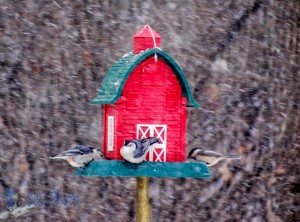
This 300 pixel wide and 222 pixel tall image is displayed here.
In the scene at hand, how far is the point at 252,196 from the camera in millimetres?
4297

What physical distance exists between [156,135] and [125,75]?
0.81ft

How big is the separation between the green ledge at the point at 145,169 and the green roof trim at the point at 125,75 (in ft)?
0.77

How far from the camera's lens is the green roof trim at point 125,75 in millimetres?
2635

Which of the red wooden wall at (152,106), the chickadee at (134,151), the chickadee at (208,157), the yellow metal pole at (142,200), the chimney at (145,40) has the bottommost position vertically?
the yellow metal pole at (142,200)

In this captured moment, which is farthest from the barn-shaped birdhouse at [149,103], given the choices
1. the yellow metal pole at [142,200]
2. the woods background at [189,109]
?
the woods background at [189,109]

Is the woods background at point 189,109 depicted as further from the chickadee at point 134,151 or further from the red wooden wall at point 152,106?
the chickadee at point 134,151

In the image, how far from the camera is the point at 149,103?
268 centimetres

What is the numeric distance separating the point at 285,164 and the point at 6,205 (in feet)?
5.30

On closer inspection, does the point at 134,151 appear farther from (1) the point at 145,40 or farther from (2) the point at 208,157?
(1) the point at 145,40

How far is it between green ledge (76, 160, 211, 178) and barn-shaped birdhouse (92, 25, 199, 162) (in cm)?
11

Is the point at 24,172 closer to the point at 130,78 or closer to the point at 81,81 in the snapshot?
the point at 81,81

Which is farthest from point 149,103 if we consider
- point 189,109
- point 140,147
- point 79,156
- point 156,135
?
point 189,109

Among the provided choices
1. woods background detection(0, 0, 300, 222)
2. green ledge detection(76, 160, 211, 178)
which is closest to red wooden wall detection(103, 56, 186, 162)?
green ledge detection(76, 160, 211, 178)

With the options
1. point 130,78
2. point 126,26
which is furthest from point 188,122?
point 130,78
